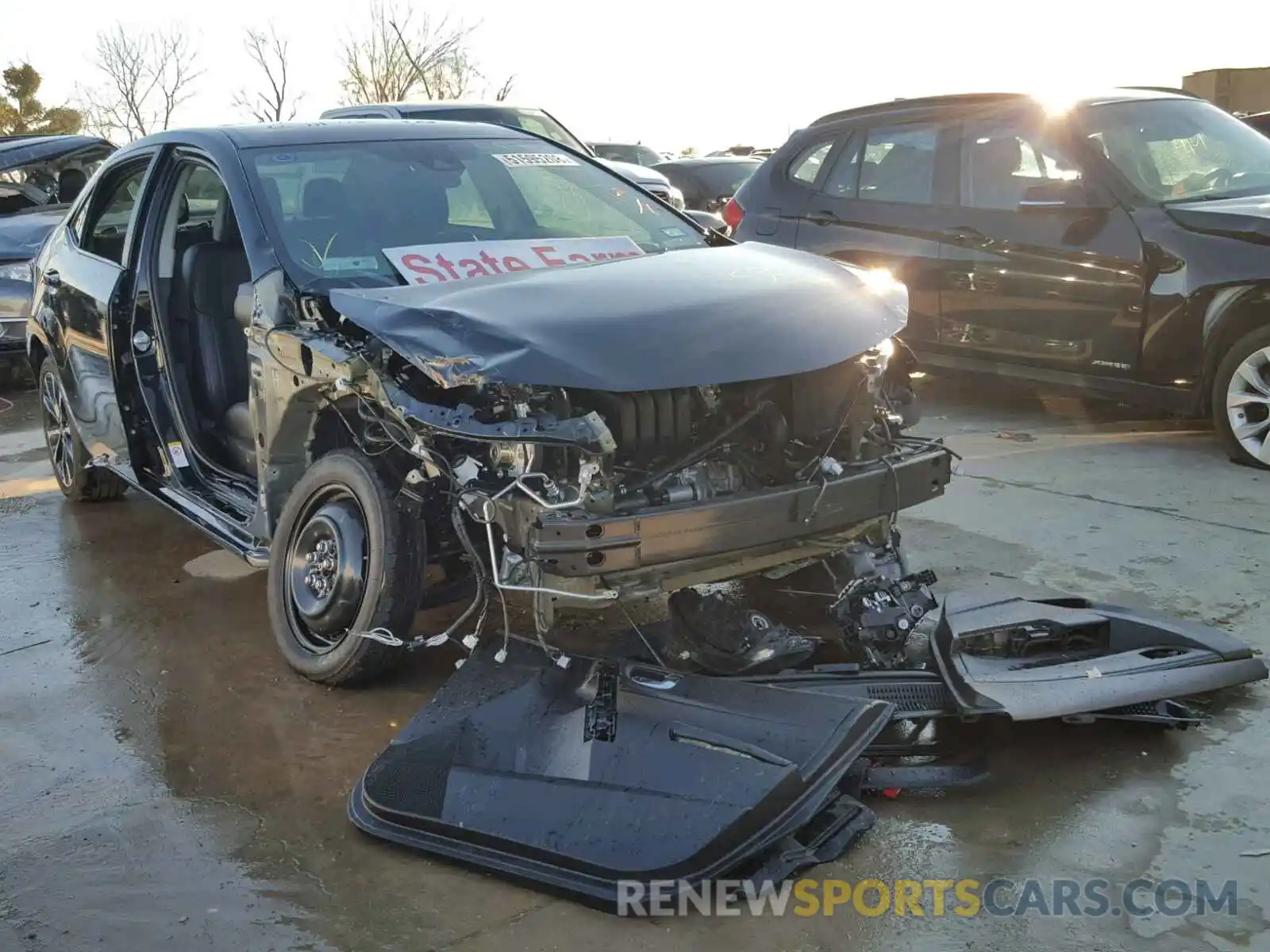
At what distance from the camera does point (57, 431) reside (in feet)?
20.8

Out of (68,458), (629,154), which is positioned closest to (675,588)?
(68,458)

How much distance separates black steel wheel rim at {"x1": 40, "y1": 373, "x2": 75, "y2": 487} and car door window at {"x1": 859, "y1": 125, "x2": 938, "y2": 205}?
4578 mm

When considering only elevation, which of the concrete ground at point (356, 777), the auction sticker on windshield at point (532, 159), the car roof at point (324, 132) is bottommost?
the concrete ground at point (356, 777)

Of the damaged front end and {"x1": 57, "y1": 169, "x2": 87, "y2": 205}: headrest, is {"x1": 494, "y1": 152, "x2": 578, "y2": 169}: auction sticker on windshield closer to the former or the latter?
the damaged front end

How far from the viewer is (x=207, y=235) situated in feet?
16.3

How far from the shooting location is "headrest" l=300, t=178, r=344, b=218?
13.7 feet

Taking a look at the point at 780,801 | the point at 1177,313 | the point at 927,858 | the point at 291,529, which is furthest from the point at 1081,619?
the point at 1177,313

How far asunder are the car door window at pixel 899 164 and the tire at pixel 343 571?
4.35 m

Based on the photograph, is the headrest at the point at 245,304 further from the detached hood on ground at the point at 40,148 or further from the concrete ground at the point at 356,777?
the detached hood on ground at the point at 40,148

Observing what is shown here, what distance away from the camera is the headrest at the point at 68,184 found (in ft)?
34.3

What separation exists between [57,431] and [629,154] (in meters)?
16.0

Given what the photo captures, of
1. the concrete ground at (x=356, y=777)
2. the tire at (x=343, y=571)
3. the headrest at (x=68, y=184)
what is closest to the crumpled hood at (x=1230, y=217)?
the concrete ground at (x=356, y=777)

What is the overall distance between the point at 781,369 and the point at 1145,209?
11.7 ft

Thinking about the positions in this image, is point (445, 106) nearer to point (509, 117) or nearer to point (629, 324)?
point (509, 117)
